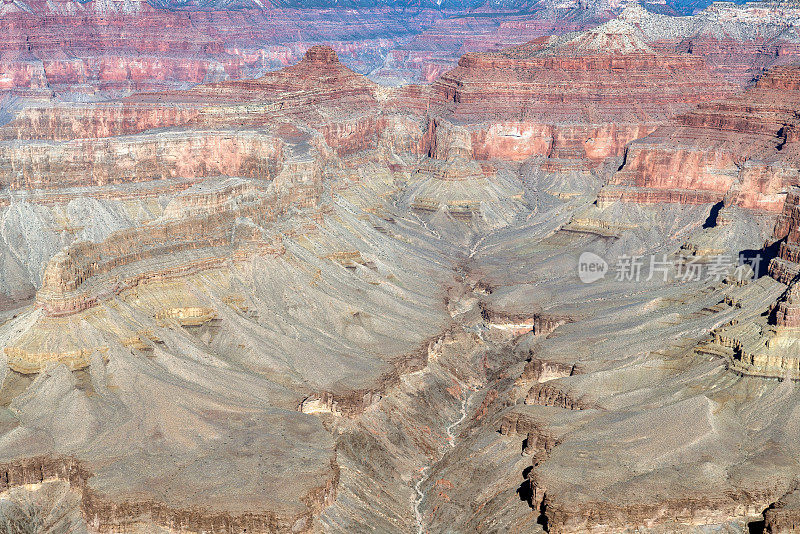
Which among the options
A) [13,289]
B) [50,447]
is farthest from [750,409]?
[13,289]

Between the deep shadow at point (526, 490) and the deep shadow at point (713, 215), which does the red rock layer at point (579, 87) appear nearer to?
the deep shadow at point (713, 215)

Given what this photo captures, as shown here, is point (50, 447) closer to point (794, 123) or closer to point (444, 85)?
point (794, 123)

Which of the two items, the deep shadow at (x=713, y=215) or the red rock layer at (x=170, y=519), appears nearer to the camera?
the red rock layer at (x=170, y=519)

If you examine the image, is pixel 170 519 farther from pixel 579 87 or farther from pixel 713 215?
pixel 579 87

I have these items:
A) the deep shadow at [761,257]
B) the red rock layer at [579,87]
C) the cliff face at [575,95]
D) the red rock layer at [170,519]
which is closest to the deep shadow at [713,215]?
the deep shadow at [761,257]

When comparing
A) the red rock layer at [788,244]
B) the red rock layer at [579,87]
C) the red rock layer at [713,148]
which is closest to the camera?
the red rock layer at [788,244]

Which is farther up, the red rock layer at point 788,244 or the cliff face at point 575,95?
the red rock layer at point 788,244

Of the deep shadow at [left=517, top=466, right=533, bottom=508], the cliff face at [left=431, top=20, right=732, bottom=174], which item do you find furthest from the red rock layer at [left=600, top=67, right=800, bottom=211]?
the deep shadow at [left=517, top=466, right=533, bottom=508]

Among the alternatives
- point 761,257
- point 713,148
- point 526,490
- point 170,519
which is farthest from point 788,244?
point 170,519
